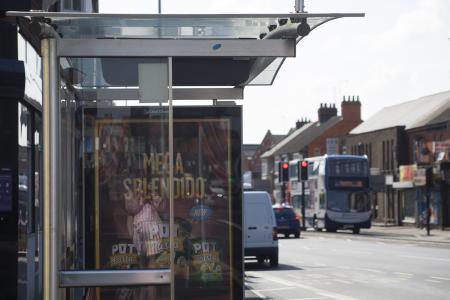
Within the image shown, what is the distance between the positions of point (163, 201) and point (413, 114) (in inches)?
2642

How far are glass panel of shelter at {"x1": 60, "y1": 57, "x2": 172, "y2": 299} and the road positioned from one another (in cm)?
852

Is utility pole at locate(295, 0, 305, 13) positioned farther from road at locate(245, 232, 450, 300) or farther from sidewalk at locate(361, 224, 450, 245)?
sidewalk at locate(361, 224, 450, 245)

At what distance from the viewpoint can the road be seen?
16.4 m

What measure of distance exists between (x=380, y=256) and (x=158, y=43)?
2307 centimetres

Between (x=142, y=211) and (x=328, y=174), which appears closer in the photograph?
(x=142, y=211)

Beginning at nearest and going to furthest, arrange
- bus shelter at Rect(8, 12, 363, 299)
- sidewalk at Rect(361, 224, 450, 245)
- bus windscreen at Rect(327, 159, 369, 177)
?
bus shelter at Rect(8, 12, 363, 299) < sidewalk at Rect(361, 224, 450, 245) < bus windscreen at Rect(327, 159, 369, 177)

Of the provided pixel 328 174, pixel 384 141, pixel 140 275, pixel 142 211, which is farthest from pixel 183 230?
pixel 384 141

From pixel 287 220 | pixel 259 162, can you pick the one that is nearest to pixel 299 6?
pixel 287 220

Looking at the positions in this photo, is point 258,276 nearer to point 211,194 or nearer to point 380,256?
point 380,256

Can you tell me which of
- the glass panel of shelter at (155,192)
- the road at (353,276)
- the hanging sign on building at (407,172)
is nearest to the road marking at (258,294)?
the road at (353,276)

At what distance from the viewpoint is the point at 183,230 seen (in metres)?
7.75

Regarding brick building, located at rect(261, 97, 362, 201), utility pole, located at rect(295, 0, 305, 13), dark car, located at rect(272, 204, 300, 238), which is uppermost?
brick building, located at rect(261, 97, 362, 201)

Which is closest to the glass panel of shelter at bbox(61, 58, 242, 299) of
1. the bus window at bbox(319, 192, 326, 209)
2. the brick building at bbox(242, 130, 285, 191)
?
the bus window at bbox(319, 192, 326, 209)

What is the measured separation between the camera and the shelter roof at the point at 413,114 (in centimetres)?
6469
